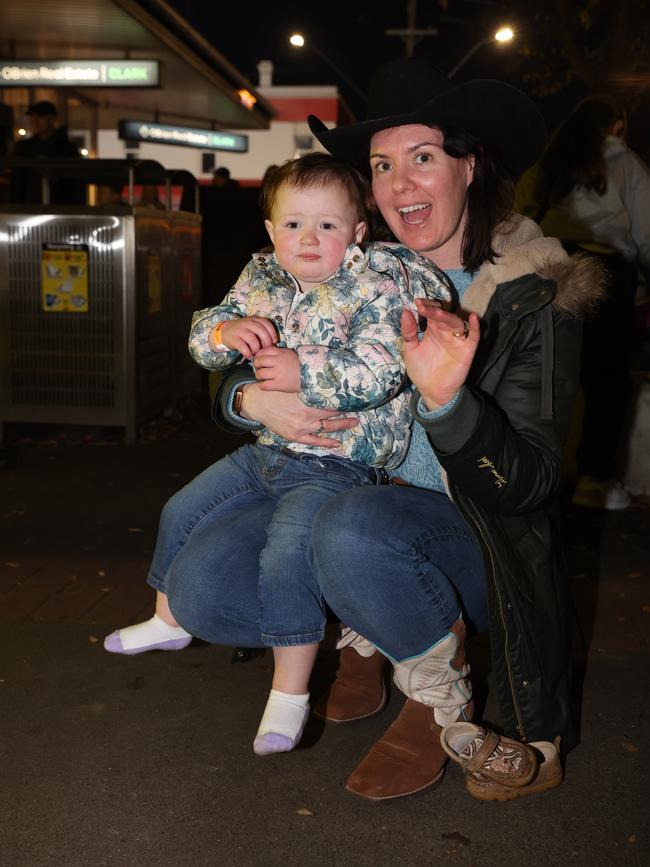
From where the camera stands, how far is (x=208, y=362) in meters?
2.98

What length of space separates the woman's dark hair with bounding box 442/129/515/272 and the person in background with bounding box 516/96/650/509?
2462 millimetres

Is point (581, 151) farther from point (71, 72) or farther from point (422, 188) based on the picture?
point (71, 72)

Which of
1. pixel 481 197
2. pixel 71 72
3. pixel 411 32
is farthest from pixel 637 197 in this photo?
pixel 411 32

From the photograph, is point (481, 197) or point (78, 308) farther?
point (78, 308)

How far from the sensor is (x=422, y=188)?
2.87 m

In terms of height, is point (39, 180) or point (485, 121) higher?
point (39, 180)

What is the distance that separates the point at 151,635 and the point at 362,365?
1.05 m

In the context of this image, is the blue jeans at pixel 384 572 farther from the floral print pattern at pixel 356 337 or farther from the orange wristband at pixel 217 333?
the orange wristband at pixel 217 333

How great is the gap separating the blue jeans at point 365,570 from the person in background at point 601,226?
299 centimetres

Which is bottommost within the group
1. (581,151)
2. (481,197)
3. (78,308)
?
(78,308)

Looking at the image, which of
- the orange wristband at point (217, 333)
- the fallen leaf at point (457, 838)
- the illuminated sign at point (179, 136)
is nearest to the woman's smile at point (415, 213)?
the orange wristband at point (217, 333)

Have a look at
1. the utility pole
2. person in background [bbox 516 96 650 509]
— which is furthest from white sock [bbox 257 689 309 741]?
the utility pole

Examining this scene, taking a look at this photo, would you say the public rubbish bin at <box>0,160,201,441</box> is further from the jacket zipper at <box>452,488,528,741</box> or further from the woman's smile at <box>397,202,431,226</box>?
the jacket zipper at <box>452,488,528,741</box>

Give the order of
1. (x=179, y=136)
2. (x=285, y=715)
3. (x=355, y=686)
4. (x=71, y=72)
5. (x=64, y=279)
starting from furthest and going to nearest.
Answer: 1. (x=179, y=136)
2. (x=71, y=72)
3. (x=64, y=279)
4. (x=355, y=686)
5. (x=285, y=715)
